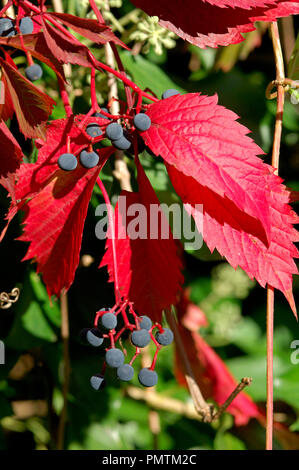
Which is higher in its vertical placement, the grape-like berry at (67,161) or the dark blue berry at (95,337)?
the grape-like berry at (67,161)

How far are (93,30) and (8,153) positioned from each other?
0.16 metres

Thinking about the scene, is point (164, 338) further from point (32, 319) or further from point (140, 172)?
point (32, 319)

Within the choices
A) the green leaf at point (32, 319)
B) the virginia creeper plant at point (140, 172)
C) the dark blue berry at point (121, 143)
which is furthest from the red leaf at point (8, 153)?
the green leaf at point (32, 319)

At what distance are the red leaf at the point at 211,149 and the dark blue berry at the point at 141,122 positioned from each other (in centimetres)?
2

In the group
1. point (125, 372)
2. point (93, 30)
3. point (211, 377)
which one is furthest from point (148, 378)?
point (211, 377)

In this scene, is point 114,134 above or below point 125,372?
above

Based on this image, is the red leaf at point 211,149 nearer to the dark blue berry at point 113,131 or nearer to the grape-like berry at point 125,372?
the dark blue berry at point 113,131

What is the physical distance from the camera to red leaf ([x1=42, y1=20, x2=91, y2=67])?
→ 53 cm

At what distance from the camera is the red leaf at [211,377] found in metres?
1.16

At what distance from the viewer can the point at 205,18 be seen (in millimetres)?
641

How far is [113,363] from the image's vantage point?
0.59 metres

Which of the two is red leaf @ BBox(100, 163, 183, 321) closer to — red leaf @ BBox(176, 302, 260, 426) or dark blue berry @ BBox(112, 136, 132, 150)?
dark blue berry @ BBox(112, 136, 132, 150)
